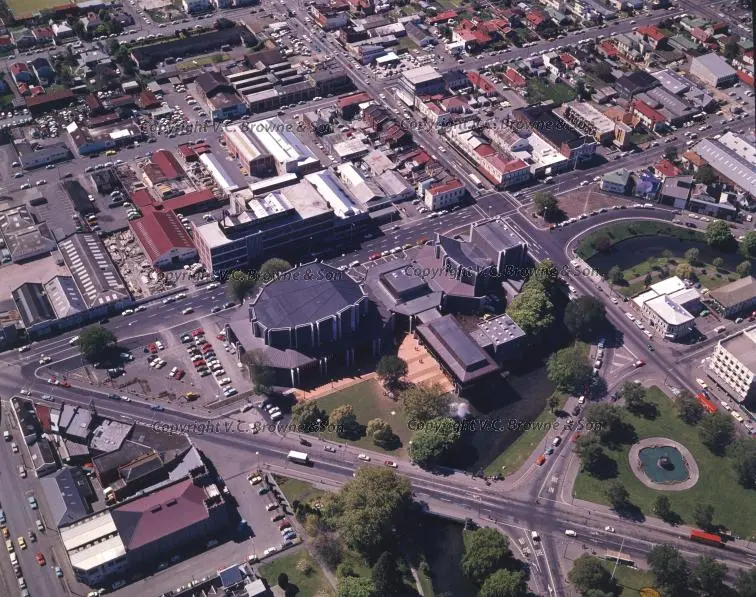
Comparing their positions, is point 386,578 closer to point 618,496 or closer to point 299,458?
point 299,458

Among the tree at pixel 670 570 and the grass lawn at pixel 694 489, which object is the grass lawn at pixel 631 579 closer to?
the tree at pixel 670 570

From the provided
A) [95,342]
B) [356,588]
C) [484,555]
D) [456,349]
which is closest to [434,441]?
[484,555]

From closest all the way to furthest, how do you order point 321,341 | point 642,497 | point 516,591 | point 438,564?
1. point 516,591
2. point 438,564
3. point 642,497
4. point 321,341

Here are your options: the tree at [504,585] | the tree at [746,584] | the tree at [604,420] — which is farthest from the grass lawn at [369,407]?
the tree at [746,584]

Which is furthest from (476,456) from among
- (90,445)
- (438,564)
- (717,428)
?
(90,445)

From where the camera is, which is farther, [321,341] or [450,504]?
[321,341]

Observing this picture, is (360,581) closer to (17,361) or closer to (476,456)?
(476,456)
